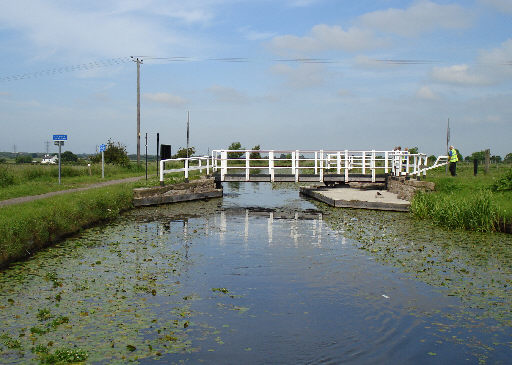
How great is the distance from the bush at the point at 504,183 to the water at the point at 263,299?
5516 millimetres

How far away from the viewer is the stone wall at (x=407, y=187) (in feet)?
75.2

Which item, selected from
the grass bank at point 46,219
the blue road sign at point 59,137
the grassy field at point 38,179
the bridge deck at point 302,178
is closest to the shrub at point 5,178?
the grassy field at point 38,179

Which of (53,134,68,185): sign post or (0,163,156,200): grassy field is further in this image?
(53,134,68,185): sign post

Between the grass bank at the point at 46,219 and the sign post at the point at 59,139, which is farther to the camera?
the sign post at the point at 59,139

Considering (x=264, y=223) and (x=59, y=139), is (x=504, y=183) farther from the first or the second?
(x=59, y=139)

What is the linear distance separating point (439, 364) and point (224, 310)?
3.38 meters

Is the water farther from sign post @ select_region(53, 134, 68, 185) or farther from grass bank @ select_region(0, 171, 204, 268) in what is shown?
sign post @ select_region(53, 134, 68, 185)

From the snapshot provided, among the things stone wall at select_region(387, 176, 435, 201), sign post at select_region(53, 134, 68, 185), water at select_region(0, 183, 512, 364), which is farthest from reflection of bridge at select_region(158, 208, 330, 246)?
sign post at select_region(53, 134, 68, 185)

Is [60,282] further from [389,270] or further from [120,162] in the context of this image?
[120,162]

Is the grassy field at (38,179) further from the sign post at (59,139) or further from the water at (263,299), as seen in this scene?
the water at (263,299)

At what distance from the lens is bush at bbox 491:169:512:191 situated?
66.0 ft

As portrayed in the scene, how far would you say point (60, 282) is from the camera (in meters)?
9.55

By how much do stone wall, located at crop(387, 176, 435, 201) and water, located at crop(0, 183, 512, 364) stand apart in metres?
7.38

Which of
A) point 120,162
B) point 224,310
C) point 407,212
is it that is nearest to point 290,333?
point 224,310
